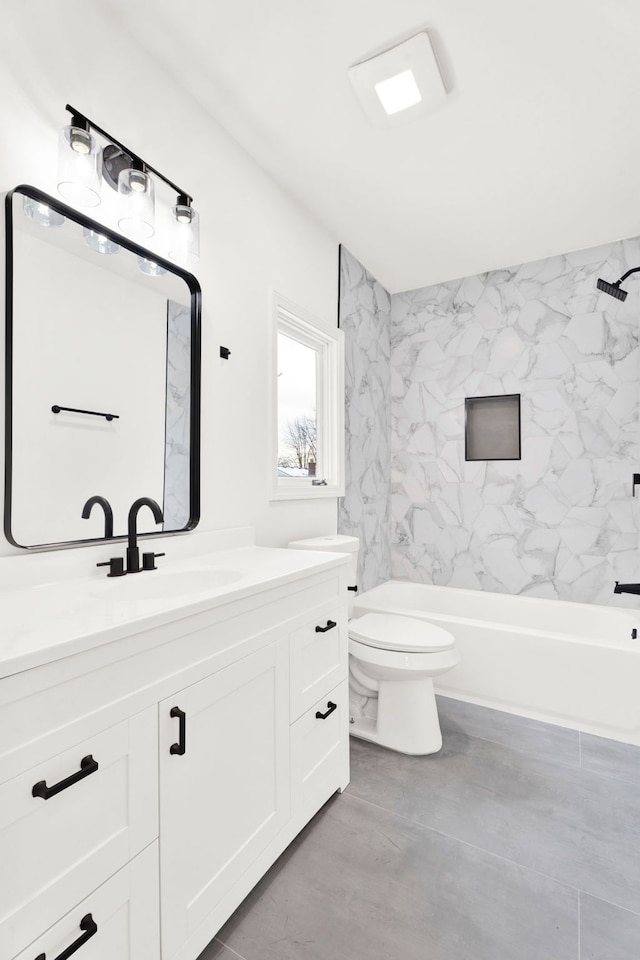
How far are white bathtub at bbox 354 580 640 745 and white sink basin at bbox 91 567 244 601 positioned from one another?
137 cm

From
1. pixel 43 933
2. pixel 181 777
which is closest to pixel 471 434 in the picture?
pixel 181 777

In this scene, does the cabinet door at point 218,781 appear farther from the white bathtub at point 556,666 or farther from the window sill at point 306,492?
the white bathtub at point 556,666

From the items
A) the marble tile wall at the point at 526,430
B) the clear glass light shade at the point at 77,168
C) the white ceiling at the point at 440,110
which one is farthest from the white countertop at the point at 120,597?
the marble tile wall at the point at 526,430

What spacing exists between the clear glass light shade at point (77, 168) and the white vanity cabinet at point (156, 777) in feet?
3.82

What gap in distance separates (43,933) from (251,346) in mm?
1845

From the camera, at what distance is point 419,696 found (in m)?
2.00

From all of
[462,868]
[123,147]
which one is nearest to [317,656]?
[462,868]

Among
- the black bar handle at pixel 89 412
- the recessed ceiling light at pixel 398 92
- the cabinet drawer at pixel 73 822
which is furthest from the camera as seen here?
the recessed ceiling light at pixel 398 92

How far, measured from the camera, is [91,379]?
1.38 m

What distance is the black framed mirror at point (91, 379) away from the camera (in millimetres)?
1202

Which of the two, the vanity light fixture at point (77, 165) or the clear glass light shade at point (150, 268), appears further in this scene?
the clear glass light shade at point (150, 268)

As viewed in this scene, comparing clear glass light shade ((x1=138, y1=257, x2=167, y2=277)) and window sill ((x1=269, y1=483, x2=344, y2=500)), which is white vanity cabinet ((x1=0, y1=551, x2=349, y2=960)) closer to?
window sill ((x1=269, y1=483, x2=344, y2=500))

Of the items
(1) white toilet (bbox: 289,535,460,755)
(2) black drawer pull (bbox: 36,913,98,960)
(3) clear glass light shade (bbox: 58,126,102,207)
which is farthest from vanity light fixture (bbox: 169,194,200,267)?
(2) black drawer pull (bbox: 36,913,98,960)

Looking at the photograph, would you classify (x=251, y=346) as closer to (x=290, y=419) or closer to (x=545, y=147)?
(x=290, y=419)
